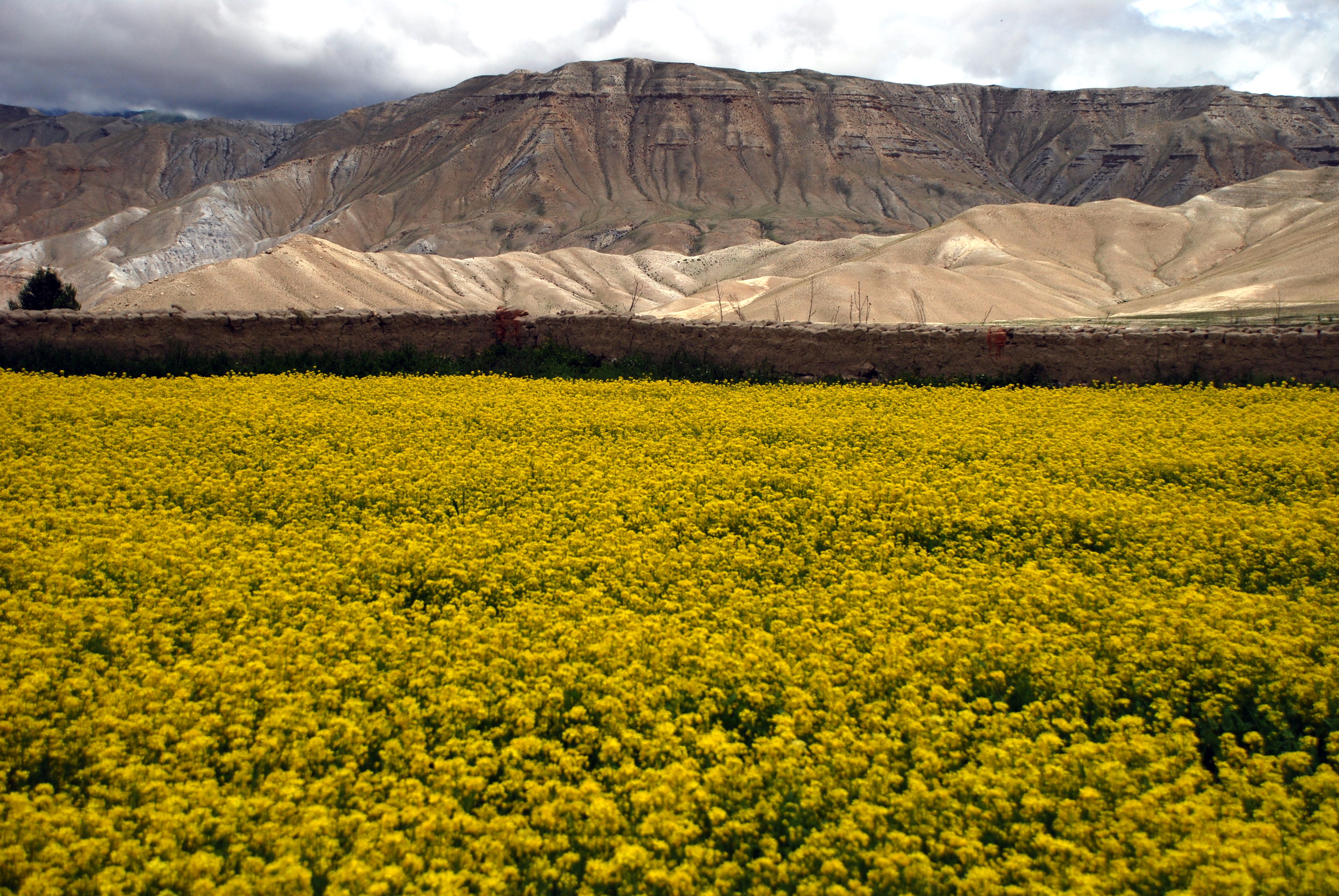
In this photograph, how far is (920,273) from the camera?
39.7 m

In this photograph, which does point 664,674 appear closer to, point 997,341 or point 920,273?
point 997,341

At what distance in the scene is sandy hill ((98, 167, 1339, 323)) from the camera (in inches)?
1436

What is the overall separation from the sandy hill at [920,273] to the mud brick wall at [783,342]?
559 inches

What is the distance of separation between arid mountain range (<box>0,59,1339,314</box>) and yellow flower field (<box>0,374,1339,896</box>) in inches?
2744

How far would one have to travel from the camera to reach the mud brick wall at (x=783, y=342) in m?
12.4

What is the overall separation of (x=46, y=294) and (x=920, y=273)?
132 ft

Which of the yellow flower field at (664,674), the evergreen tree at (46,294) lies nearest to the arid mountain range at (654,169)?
the evergreen tree at (46,294)

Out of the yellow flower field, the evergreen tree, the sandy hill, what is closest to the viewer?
the yellow flower field

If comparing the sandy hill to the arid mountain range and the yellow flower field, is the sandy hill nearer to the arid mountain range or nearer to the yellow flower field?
the arid mountain range

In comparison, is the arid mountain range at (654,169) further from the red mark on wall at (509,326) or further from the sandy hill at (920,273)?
the red mark on wall at (509,326)

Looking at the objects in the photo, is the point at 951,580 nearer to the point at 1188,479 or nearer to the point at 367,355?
the point at 1188,479

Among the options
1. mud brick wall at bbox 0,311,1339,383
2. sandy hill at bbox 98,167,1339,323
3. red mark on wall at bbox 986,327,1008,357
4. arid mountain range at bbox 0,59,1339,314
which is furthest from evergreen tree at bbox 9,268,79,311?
red mark on wall at bbox 986,327,1008,357

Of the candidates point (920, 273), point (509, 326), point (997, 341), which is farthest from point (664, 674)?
point (920, 273)

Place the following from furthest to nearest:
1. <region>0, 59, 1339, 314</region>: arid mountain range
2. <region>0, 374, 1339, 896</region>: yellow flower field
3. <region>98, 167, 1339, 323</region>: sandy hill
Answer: <region>0, 59, 1339, 314</region>: arid mountain range < <region>98, 167, 1339, 323</region>: sandy hill < <region>0, 374, 1339, 896</region>: yellow flower field
